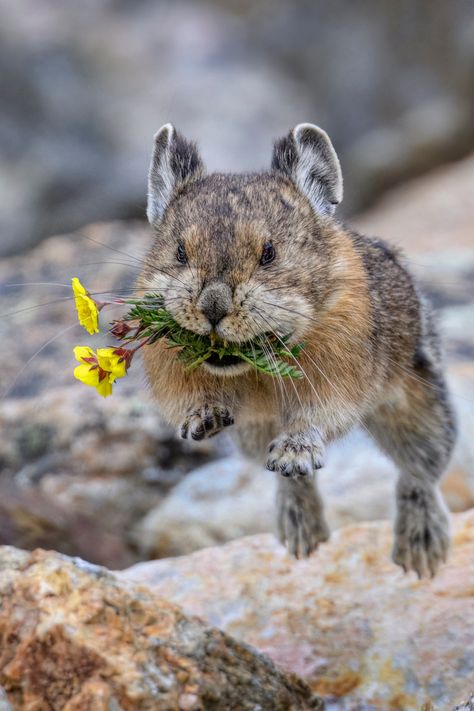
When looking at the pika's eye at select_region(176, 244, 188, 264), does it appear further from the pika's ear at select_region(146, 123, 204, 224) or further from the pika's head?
the pika's ear at select_region(146, 123, 204, 224)

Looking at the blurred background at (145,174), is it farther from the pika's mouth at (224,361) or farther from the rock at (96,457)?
the pika's mouth at (224,361)

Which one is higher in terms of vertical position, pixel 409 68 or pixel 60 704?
pixel 409 68

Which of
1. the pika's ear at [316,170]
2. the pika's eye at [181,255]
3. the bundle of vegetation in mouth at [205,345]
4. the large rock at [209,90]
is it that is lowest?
the bundle of vegetation in mouth at [205,345]

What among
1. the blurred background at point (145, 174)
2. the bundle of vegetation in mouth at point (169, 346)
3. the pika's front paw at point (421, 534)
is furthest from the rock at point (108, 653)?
the blurred background at point (145, 174)

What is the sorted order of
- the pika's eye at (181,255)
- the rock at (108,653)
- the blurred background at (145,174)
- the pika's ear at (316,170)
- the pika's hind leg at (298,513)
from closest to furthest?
the rock at (108,653), the pika's eye at (181,255), the pika's ear at (316,170), the pika's hind leg at (298,513), the blurred background at (145,174)

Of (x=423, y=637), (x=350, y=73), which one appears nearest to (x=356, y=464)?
(x=423, y=637)

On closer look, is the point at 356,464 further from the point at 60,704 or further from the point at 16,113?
the point at 16,113

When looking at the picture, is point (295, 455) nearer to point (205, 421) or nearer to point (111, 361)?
point (205, 421)
